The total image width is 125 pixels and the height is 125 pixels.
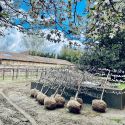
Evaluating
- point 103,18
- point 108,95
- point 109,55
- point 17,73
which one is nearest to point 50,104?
point 108,95

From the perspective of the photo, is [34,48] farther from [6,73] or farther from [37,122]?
[37,122]

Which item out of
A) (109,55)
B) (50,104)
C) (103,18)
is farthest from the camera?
(109,55)

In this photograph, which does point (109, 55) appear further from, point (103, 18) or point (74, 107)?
point (103, 18)

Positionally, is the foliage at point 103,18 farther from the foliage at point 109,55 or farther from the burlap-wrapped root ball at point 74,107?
the foliage at point 109,55

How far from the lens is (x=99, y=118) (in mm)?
18328

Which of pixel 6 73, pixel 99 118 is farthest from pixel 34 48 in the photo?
pixel 99 118

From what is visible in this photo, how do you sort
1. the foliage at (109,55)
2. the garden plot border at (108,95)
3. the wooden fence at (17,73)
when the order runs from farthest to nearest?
the wooden fence at (17,73) → the foliage at (109,55) → the garden plot border at (108,95)

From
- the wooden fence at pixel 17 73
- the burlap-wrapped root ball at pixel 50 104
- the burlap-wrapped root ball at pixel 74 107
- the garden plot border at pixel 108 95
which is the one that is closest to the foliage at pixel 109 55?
the garden plot border at pixel 108 95

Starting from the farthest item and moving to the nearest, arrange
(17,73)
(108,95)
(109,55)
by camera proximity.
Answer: (17,73) < (109,55) < (108,95)

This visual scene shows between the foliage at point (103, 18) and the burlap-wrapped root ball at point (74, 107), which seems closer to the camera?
the foliage at point (103, 18)

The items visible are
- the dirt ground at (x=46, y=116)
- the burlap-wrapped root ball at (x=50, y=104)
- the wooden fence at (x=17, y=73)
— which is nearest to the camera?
the dirt ground at (x=46, y=116)

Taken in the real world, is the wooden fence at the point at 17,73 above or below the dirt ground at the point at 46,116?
above

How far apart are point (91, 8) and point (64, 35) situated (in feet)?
2.11

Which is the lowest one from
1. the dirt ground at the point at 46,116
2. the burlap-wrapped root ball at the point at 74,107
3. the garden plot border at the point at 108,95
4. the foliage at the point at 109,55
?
the dirt ground at the point at 46,116
